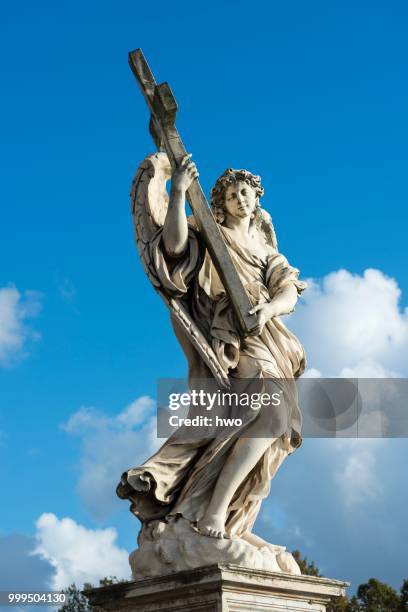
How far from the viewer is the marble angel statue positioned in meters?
8.18

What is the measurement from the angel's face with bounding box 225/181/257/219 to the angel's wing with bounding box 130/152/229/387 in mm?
570

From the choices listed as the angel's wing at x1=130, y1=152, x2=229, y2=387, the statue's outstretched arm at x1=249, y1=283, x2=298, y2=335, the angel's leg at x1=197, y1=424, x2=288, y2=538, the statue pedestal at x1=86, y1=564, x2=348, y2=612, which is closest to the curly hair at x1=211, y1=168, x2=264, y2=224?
the angel's wing at x1=130, y1=152, x2=229, y2=387

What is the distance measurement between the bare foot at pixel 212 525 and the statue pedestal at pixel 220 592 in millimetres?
422

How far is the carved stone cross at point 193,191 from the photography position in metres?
8.73

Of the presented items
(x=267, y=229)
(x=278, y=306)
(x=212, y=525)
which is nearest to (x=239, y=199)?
(x=267, y=229)

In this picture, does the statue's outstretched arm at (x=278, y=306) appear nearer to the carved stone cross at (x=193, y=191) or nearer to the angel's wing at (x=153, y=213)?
the carved stone cross at (x=193, y=191)

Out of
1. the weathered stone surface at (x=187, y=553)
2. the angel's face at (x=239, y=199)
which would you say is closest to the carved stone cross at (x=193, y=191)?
the angel's face at (x=239, y=199)

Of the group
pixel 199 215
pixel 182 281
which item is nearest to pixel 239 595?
pixel 182 281

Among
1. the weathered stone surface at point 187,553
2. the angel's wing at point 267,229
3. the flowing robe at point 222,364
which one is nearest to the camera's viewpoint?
the weathered stone surface at point 187,553

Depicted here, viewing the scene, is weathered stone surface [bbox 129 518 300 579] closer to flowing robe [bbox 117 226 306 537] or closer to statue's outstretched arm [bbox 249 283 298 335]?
flowing robe [bbox 117 226 306 537]

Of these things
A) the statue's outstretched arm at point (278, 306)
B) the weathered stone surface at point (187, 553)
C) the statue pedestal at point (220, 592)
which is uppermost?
the statue's outstretched arm at point (278, 306)

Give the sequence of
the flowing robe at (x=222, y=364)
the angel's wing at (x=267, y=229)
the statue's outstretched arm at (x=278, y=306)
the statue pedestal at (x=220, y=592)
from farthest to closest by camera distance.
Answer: the angel's wing at (x=267, y=229)
the statue's outstretched arm at (x=278, y=306)
the flowing robe at (x=222, y=364)
the statue pedestal at (x=220, y=592)

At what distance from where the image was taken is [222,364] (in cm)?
867

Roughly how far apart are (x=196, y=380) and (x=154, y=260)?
1.07 meters
